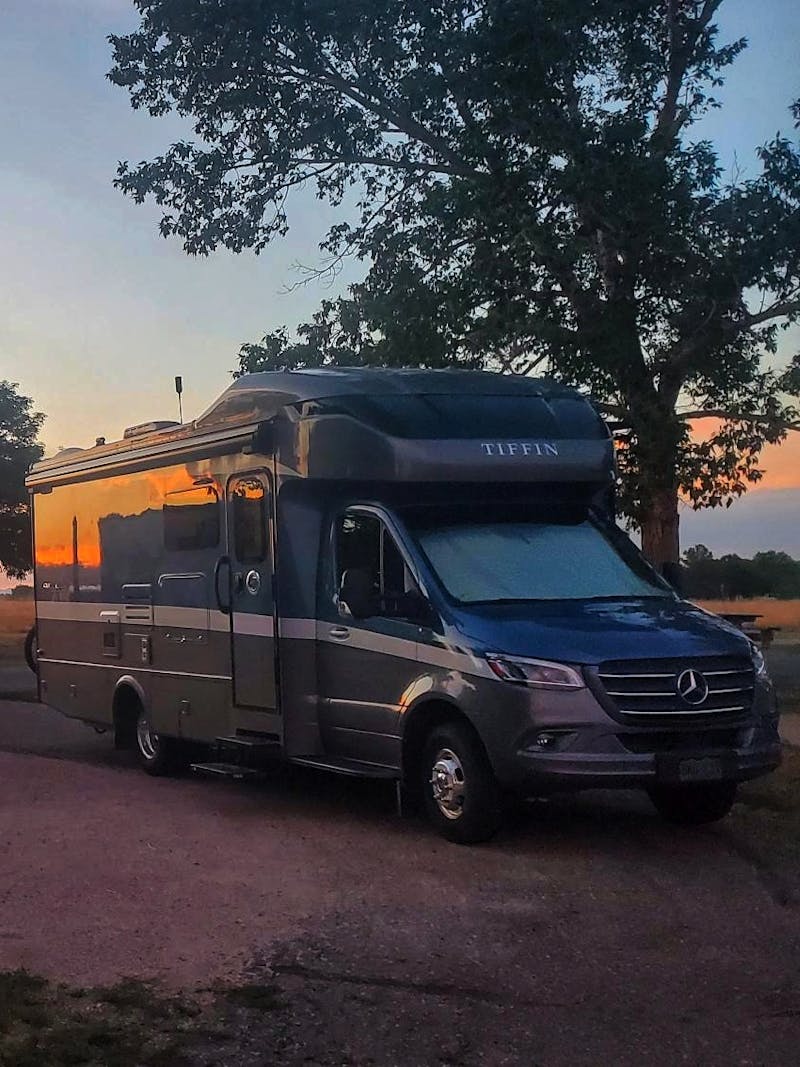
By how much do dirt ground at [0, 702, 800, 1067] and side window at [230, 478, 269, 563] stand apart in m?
1.89

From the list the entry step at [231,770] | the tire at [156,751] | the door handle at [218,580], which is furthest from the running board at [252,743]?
the tire at [156,751]

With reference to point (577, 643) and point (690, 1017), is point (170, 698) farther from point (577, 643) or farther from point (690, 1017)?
point (690, 1017)

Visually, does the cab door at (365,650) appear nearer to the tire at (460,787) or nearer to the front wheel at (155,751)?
the tire at (460,787)

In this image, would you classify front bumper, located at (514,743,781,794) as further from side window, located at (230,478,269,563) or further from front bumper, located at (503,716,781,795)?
side window, located at (230,478,269,563)

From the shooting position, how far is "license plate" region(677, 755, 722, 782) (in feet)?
29.8

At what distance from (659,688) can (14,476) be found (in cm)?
3954

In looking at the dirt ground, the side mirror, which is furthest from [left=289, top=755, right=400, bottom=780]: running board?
the side mirror

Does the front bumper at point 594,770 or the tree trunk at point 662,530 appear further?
the tree trunk at point 662,530

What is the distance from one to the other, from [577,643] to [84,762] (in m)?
6.78

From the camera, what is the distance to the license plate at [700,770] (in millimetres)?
9086

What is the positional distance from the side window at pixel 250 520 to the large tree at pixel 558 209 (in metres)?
6.73

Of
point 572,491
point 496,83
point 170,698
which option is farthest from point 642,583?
point 496,83

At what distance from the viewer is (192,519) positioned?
12281 mm

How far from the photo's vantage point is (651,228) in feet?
57.9
